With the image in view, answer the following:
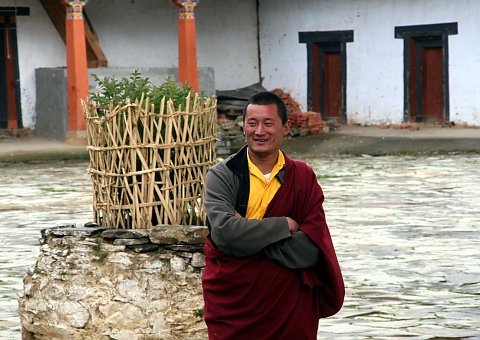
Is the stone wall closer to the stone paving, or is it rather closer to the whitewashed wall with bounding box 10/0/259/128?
the stone paving

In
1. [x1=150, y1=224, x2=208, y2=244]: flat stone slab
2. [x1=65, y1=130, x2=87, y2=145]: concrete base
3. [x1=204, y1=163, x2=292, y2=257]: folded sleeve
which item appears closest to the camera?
[x1=204, y1=163, x2=292, y2=257]: folded sleeve

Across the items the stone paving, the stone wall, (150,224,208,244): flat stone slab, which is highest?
(150,224,208,244): flat stone slab

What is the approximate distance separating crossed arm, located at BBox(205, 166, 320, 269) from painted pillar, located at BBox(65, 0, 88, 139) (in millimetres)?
14359

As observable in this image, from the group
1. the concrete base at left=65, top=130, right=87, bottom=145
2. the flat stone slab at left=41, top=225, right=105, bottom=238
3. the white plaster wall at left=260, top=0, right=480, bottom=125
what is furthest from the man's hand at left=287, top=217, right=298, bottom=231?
the white plaster wall at left=260, top=0, right=480, bottom=125

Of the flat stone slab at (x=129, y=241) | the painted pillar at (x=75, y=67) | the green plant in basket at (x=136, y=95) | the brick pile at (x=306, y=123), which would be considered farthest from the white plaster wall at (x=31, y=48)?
the flat stone slab at (x=129, y=241)

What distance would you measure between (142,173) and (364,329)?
5.26ft

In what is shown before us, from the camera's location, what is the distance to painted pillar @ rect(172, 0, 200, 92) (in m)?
19.5

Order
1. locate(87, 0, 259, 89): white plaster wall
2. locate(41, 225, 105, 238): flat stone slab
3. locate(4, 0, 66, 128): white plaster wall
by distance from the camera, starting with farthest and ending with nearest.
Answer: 1. locate(87, 0, 259, 89): white plaster wall
2. locate(4, 0, 66, 128): white plaster wall
3. locate(41, 225, 105, 238): flat stone slab

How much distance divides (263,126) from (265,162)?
0.14 m

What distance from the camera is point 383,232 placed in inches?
387

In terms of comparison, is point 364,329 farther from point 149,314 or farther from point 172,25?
point 172,25

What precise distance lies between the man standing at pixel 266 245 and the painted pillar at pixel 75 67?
14.3 meters

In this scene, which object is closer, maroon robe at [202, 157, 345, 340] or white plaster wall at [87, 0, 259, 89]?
maroon robe at [202, 157, 345, 340]

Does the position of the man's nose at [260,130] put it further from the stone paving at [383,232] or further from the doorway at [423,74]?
the doorway at [423,74]
